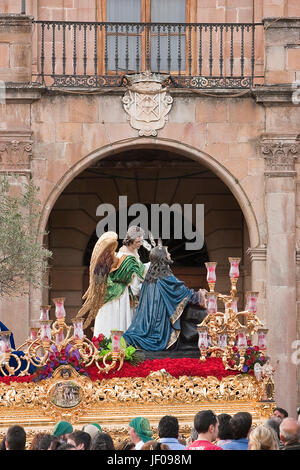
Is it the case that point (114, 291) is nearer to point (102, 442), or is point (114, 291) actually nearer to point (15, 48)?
point (102, 442)

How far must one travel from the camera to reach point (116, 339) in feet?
49.2

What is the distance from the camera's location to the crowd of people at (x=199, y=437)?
972 cm

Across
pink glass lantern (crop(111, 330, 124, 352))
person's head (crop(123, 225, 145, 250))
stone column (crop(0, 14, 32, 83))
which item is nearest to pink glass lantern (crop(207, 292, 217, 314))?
pink glass lantern (crop(111, 330, 124, 352))

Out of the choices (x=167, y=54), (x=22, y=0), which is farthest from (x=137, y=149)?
(x=22, y=0)

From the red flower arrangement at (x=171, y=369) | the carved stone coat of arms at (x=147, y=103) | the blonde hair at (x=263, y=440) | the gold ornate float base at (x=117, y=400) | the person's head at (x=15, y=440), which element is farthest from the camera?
the carved stone coat of arms at (x=147, y=103)

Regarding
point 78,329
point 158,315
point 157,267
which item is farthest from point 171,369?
point 157,267

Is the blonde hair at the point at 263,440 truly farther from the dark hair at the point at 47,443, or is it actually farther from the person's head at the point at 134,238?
the person's head at the point at 134,238

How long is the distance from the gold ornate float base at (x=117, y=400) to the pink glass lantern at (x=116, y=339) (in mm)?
342

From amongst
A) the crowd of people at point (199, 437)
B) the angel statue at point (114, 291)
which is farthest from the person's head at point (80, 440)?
the angel statue at point (114, 291)

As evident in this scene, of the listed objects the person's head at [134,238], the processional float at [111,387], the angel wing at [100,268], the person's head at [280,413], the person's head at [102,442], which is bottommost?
the person's head at [102,442]

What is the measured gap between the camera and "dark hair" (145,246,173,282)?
A: 16250mm

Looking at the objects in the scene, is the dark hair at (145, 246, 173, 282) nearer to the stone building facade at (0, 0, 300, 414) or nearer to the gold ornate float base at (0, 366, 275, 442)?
the gold ornate float base at (0, 366, 275, 442)

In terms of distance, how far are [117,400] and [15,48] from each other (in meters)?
7.93
